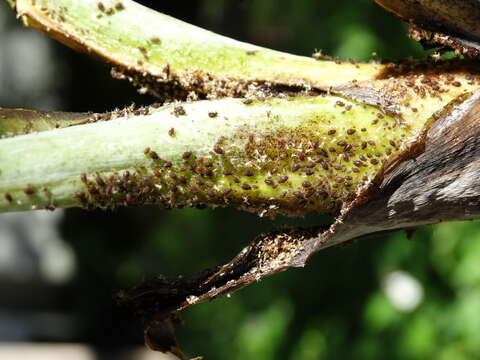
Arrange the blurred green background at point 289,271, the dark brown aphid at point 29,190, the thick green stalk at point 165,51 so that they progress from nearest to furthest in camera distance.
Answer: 1. the dark brown aphid at point 29,190
2. the thick green stalk at point 165,51
3. the blurred green background at point 289,271

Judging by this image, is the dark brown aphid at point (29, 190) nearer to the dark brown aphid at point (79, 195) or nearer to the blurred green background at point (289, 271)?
the dark brown aphid at point (79, 195)

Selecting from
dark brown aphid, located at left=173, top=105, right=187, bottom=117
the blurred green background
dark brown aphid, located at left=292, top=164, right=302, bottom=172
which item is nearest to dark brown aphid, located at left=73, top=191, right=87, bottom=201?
dark brown aphid, located at left=173, top=105, right=187, bottom=117

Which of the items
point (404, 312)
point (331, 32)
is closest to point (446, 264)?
point (404, 312)

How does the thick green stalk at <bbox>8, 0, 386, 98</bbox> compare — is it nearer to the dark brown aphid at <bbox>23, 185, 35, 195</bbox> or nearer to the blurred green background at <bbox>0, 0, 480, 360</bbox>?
the dark brown aphid at <bbox>23, 185, 35, 195</bbox>

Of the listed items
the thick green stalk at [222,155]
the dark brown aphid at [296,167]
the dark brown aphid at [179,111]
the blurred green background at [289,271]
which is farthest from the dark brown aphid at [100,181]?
the blurred green background at [289,271]

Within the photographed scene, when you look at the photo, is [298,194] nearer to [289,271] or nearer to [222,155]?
[222,155]

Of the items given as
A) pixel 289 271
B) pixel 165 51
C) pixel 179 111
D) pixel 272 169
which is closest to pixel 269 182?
pixel 272 169
